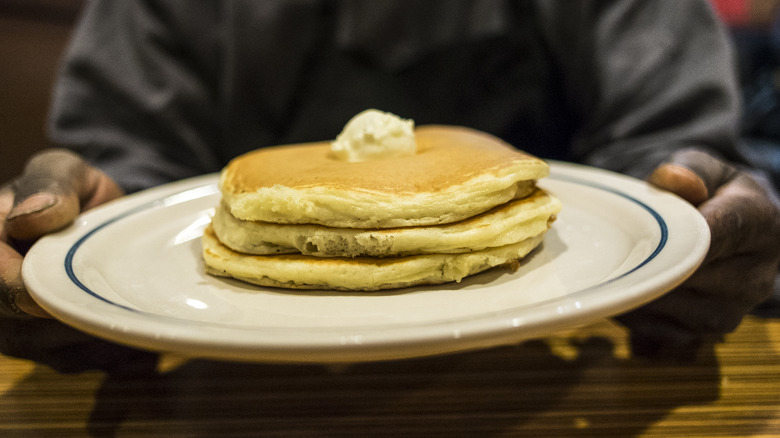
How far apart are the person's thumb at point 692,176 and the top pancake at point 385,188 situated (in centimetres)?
20

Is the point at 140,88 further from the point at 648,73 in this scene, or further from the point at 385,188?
the point at 648,73

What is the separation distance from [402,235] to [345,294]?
4.1 inches

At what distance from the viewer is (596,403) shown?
26.3 inches

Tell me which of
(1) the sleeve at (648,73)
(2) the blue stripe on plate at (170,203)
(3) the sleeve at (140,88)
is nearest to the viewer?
(2) the blue stripe on plate at (170,203)

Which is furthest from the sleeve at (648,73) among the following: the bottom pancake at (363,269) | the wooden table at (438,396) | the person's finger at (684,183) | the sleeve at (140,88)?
the sleeve at (140,88)

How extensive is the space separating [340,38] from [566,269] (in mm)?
1003

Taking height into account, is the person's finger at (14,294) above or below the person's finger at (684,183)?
below

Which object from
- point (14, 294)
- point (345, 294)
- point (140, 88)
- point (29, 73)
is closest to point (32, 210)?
point (14, 294)

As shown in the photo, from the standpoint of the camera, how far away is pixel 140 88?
5.08 feet

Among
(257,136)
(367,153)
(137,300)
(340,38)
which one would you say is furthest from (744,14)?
(137,300)

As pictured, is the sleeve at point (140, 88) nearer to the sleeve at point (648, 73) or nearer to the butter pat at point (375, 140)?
the butter pat at point (375, 140)

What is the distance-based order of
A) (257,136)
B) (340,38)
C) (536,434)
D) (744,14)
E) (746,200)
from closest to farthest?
(536,434) < (746,200) < (340,38) < (257,136) < (744,14)

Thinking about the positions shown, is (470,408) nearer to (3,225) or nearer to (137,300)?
(137,300)

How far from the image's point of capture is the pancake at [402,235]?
68 cm
